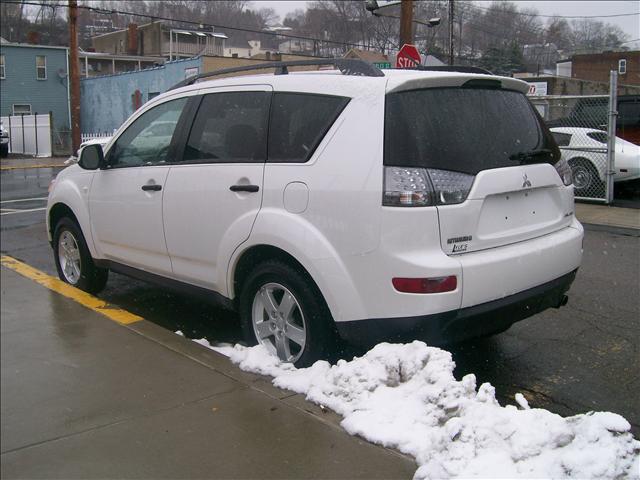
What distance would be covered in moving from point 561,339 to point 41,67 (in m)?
39.2

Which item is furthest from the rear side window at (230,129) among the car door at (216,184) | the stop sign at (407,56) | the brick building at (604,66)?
the brick building at (604,66)

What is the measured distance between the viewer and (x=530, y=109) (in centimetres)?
424

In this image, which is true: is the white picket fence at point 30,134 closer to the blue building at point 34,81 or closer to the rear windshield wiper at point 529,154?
the blue building at point 34,81

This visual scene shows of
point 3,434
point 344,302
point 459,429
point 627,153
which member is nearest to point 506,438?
point 459,429

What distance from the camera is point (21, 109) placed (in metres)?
37.3

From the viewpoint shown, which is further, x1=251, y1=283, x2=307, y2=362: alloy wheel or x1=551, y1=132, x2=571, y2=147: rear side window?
x1=551, y1=132, x2=571, y2=147: rear side window

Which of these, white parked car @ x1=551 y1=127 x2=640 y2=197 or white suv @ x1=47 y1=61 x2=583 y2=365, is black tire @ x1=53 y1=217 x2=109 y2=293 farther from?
white parked car @ x1=551 y1=127 x2=640 y2=197

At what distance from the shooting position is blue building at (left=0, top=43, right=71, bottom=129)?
3659 centimetres

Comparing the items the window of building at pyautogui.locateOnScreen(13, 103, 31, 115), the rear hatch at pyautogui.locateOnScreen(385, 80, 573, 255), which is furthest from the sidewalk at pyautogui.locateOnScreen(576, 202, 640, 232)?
the window of building at pyautogui.locateOnScreen(13, 103, 31, 115)

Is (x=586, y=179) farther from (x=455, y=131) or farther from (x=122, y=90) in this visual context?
(x=122, y=90)

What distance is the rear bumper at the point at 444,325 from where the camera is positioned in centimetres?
338

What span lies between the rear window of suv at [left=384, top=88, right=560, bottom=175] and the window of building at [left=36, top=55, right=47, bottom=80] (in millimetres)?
39059

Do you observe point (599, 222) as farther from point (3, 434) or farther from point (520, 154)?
point (3, 434)

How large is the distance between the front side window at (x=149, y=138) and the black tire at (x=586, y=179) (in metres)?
9.26
